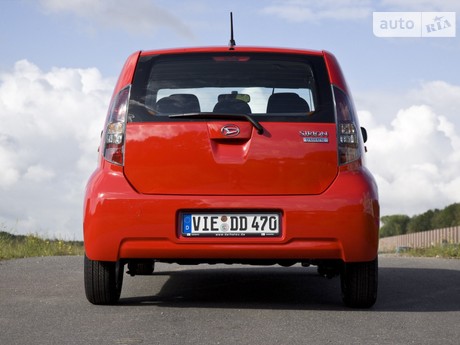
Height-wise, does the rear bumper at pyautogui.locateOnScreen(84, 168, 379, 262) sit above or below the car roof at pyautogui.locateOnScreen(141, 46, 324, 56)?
below

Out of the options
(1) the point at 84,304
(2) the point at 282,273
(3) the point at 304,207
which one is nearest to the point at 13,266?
(2) the point at 282,273

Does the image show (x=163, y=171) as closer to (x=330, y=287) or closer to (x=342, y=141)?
(x=342, y=141)

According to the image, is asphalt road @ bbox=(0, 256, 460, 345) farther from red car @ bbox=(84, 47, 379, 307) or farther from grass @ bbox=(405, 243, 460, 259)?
grass @ bbox=(405, 243, 460, 259)

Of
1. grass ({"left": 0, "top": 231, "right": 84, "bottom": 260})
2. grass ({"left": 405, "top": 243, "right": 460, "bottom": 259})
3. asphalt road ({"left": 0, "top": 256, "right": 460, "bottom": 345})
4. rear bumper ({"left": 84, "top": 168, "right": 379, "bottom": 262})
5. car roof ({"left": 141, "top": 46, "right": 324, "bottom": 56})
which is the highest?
car roof ({"left": 141, "top": 46, "right": 324, "bottom": 56})

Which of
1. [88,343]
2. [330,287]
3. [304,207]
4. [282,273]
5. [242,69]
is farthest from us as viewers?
[282,273]

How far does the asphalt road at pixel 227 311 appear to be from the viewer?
533 centimetres

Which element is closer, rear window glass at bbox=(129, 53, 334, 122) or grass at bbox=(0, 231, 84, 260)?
rear window glass at bbox=(129, 53, 334, 122)

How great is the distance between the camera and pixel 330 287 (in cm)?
845

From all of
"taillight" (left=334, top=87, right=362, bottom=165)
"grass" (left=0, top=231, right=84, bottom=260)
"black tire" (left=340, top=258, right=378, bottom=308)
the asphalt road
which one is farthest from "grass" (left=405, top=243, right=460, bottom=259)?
"taillight" (left=334, top=87, right=362, bottom=165)

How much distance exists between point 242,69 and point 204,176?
2.94 ft

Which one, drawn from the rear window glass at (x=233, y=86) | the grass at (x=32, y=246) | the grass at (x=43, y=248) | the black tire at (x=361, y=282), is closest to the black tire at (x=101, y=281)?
the rear window glass at (x=233, y=86)

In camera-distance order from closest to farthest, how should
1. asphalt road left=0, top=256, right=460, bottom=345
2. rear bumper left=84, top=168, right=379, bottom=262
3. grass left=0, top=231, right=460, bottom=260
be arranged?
1. asphalt road left=0, top=256, right=460, bottom=345
2. rear bumper left=84, top=168, right=379, bottom=262
3. grass left=0, top=231, right=460, bottom=260

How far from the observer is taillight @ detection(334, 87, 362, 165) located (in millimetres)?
6316

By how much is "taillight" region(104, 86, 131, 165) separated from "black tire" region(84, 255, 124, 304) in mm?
781
